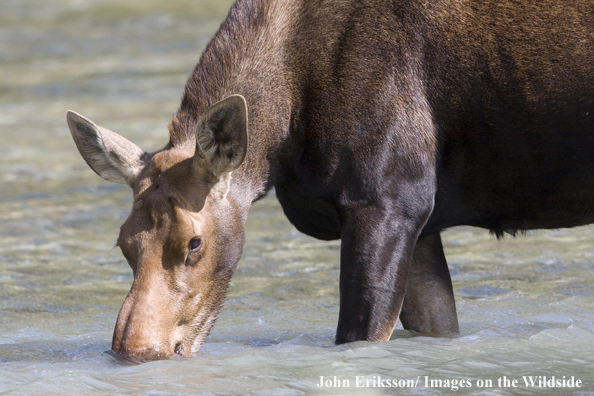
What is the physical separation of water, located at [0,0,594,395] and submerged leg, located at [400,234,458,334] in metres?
0.17

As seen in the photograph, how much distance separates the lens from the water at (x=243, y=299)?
18.4 feet

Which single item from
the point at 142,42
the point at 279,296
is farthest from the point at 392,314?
the point at 142,42

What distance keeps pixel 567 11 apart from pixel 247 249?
15.3 feet

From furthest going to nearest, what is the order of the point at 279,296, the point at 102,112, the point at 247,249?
the point at 102,112 < the point at 247,249 < the point at 279,296

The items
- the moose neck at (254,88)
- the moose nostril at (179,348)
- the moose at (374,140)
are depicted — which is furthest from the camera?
the moose neck at (254,88)

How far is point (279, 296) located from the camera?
26.6 ft

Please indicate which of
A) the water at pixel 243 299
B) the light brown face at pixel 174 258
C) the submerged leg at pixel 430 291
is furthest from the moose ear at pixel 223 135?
the submerged leg at pixel 430 291

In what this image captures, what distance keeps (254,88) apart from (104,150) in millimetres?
941

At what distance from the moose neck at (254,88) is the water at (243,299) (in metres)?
1.11

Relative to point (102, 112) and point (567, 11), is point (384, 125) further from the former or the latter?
point (102, 112)

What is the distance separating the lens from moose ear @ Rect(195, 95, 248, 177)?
5.41 meters

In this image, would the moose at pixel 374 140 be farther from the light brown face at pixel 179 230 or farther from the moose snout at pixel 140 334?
the moose snout at pixel 140 334

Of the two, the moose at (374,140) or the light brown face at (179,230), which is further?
the moose at (374,140)

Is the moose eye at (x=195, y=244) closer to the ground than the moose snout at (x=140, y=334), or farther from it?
farther from it
